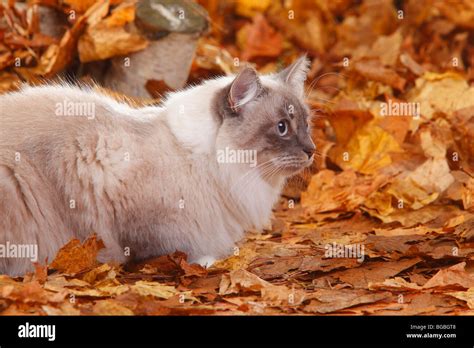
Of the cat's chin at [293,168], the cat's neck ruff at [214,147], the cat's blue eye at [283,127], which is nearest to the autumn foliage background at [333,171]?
the cat's neck ruff at [214,147]

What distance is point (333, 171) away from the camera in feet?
22.8

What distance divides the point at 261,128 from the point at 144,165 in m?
0.77

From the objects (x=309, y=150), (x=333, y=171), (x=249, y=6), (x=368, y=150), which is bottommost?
(x=309, y=150)

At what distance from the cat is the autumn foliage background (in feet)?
0.64

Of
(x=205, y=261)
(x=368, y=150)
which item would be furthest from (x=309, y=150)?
(x=368, y=150)

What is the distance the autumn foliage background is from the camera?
438cm

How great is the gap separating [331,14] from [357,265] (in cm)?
576

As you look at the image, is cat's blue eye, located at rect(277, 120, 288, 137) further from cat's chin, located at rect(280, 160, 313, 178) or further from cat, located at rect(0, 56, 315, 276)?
cat's chin, located at rect(280, 160, 313, 178)

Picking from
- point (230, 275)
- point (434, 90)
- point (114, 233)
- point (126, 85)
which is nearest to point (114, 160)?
point (114, 233)

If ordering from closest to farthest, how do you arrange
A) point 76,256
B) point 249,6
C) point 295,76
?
point 76,256 < point 295,76 < point 249,6

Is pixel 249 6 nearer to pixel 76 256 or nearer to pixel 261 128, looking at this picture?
pixel 261 128

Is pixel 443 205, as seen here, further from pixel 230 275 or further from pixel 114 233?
pixel 114 233

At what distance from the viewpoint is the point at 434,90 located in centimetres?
740

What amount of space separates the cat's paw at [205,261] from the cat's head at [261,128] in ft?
2.13
